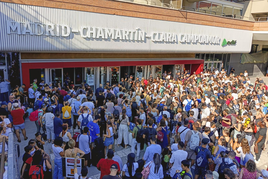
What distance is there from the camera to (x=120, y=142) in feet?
25.2

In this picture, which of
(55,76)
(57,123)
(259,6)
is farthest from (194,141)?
(259,6)

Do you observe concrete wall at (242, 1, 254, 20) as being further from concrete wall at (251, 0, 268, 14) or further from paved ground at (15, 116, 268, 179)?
paved ground at (15, 116, 268, 179)

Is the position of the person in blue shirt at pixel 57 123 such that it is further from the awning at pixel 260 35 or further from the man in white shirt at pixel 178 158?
the awning at pixel 260 35

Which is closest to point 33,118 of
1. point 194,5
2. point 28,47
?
point 28,47

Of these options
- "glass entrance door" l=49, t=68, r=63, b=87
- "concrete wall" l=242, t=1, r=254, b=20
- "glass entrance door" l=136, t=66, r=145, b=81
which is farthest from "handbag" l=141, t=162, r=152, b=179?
"concrete wall" l=242, t=1, r=254, b=20

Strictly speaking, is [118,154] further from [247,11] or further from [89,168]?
[247,11]

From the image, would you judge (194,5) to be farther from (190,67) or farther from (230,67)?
(230,67)

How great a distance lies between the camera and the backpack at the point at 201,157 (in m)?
5.20

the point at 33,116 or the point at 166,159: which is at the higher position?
the point at 33,116

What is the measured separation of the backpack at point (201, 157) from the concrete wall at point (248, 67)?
24037mm

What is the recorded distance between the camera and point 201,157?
5211mm

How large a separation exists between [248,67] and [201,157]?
27.5 metres

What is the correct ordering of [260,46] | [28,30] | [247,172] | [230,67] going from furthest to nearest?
[260,46] → [230,67] → [28,30] → [247,172]

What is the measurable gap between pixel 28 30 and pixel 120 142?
27.2 ft
